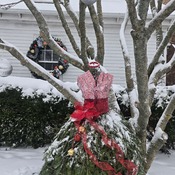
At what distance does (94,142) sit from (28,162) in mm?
3014

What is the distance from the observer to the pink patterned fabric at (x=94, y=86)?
8.74 feet

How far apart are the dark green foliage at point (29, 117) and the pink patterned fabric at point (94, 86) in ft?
11.3

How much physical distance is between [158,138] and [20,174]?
85.1 inches

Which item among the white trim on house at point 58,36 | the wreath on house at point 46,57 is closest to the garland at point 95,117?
the wreath on house at point 46,57

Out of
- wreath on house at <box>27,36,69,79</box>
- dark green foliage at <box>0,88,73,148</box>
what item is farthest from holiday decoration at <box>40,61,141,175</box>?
wreath on house at <box>27,36,69,79</box>

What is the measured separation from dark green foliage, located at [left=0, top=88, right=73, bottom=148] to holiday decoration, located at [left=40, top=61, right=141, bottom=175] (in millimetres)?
3394

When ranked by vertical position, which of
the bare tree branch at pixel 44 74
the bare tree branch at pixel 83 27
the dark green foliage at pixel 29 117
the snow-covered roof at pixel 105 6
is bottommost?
the dark green foliage at pixel 29 117

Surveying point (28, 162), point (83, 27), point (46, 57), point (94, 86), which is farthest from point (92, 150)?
point (46, 57)

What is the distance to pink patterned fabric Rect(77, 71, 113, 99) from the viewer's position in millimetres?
2664

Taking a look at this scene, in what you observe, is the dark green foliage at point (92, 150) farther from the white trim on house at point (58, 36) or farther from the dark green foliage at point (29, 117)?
the white trim on house at point (58, 36)

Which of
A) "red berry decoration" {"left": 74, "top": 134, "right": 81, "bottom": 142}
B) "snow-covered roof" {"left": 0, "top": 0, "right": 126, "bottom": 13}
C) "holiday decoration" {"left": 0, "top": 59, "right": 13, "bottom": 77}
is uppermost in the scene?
"snow-covered roof" {"left": 0, "top": 0, "right": 126, "bottom": 13}

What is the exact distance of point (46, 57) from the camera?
32.9ft

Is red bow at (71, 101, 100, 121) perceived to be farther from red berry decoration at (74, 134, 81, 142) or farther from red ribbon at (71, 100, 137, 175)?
red berry decoration at (74, 134, 81, 142)

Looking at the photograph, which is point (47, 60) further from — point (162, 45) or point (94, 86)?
point (94, 86)
